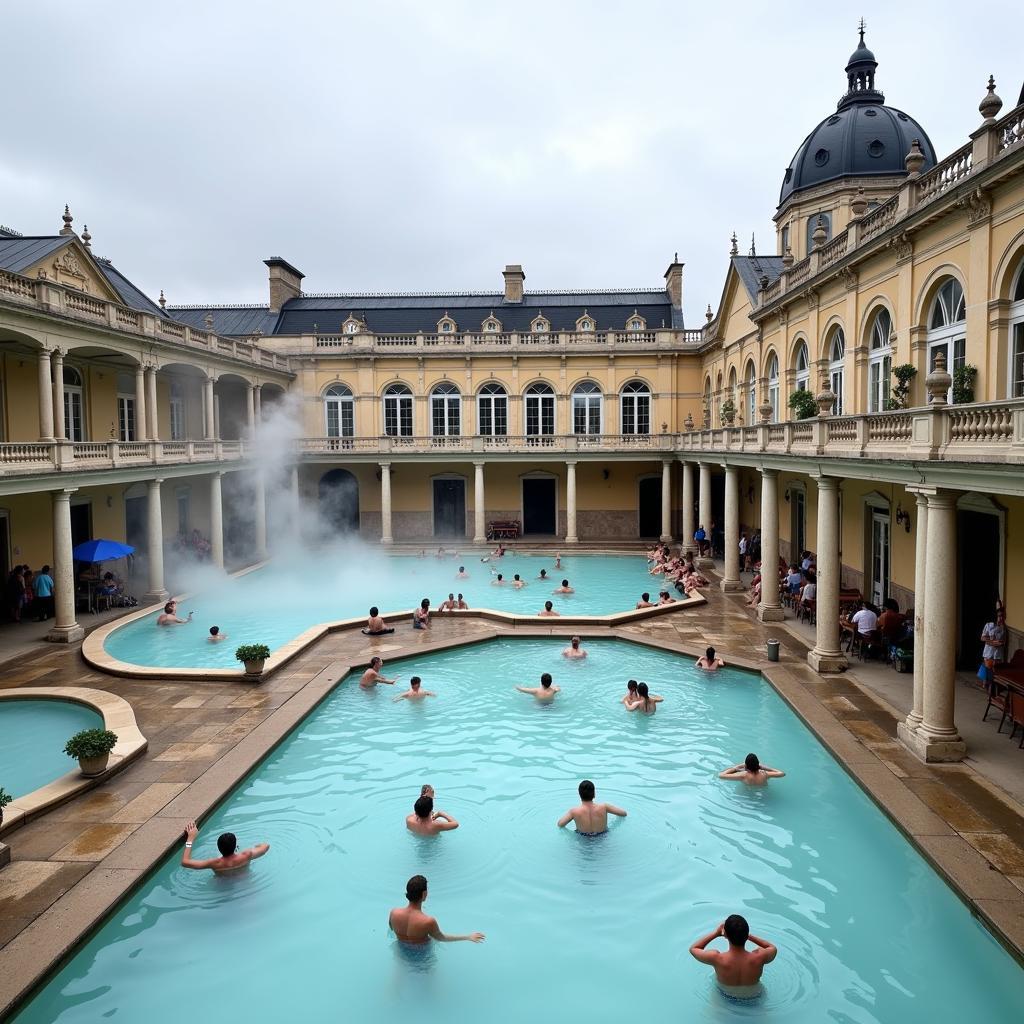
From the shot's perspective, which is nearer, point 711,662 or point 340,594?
point 711,662

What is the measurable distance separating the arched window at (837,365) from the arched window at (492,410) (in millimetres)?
20119

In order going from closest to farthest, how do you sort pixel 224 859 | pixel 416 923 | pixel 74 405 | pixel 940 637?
pixel 416 923 < pixel 224 859 < pixel 940 637 < pixel 74 405

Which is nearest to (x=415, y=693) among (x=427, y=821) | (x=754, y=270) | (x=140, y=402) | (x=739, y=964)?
(x=427, y=821)

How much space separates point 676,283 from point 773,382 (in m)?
15.7

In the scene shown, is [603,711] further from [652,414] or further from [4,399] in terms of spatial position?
[652,414]

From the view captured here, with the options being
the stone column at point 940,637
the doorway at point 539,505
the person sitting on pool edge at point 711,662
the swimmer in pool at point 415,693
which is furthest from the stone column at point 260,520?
the stone column at point 940,637

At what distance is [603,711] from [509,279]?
31.1 metres

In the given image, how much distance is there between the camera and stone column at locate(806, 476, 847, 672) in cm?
1562

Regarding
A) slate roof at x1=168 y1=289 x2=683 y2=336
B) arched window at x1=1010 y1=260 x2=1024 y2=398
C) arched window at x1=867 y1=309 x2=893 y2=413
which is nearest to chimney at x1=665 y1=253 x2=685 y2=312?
slate roof at x1=168 y1=289 x2=683 y2=336

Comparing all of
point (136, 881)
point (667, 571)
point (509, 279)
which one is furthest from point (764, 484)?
point (509, 279)

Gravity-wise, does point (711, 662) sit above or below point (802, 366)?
below

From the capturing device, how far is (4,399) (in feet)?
70.3

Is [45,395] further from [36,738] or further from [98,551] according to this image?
[36,738]

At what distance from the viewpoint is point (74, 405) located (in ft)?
80.0
